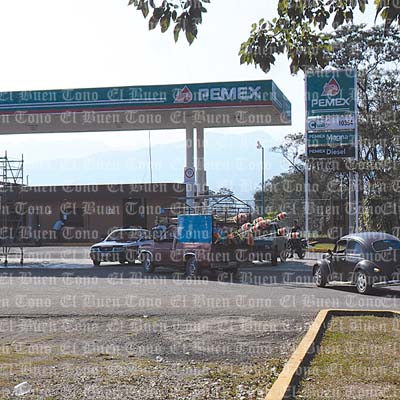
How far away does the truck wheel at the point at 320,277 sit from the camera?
1723cm

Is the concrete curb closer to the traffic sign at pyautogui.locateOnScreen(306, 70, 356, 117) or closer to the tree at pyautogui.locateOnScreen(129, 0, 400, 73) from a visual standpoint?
the tree at pyautogui.locateOnScreen(129, 0, 400, 73)

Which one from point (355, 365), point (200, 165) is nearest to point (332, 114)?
point (200, 165)

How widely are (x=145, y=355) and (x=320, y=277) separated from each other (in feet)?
29.9

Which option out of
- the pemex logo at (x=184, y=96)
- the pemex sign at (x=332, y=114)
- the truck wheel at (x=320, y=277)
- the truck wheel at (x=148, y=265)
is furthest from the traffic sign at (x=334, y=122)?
the truck wheel at (x=320, y=277)

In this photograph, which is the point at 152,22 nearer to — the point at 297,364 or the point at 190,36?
the point at 190,36

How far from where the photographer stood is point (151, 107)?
3164 centimetres

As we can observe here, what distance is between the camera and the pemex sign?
30.0 metres

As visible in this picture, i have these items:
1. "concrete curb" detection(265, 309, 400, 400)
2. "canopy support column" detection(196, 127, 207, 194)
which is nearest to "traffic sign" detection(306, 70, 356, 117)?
"canopy support column" detection(196, 127, 207, 194)

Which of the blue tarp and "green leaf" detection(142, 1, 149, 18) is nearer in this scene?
"green leaf" detection(142, 1, 149, 18)

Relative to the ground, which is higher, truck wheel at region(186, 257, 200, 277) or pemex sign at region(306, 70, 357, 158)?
pemex sign at region(306, 70, 357, 158)

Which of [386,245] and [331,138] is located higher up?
[331,138]

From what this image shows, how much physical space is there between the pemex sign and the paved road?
865cm

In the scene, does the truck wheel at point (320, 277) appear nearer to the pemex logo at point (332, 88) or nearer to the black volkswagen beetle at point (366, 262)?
the black volkswagen beetle at point (366, 262)

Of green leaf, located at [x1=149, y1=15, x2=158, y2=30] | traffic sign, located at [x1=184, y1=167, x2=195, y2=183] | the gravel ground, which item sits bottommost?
the gravel ground
